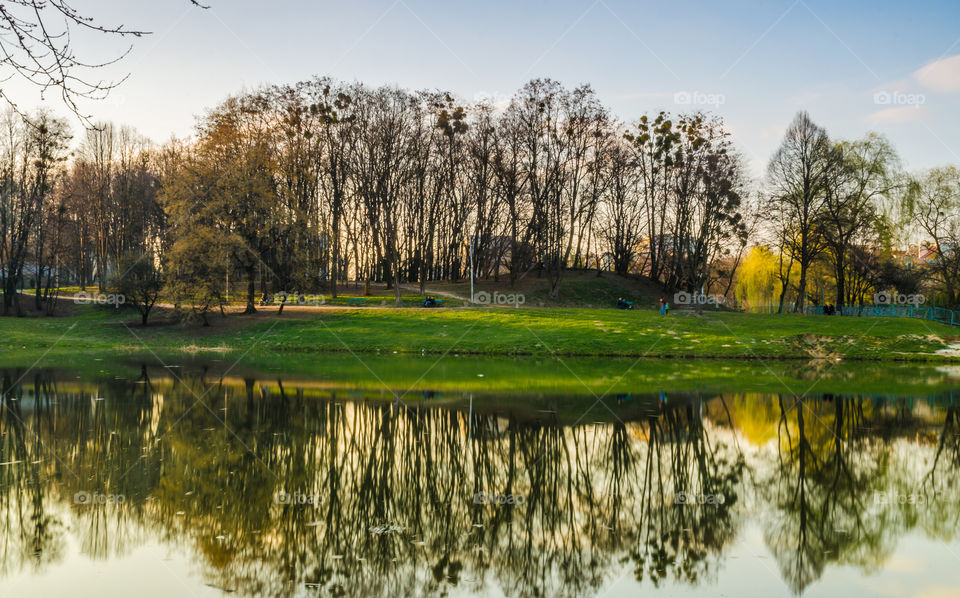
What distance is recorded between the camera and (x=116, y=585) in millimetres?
6895

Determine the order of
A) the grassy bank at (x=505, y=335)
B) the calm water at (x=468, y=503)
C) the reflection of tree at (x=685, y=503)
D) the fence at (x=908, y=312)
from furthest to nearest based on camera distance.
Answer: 1. the fence at (x=908, y=312)
2. the grassy bank at (x=505, y=335)
3. the reflection of tree at (x=685, y=503)
4. the calm water at (x=468, y=503)

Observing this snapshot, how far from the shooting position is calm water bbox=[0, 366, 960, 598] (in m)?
7.12

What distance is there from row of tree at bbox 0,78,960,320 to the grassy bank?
3.02 m

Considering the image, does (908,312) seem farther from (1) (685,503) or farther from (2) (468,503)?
(2) (468,503)

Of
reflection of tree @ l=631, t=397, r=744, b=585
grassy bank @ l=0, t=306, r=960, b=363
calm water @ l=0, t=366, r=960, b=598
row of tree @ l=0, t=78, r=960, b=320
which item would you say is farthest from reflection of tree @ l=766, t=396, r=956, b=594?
row of tree @ l=0, t=78, r=960, b=320

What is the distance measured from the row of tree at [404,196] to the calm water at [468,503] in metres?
30.1

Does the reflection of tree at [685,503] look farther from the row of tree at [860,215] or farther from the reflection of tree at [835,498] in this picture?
→ the row of tree at [860,215]

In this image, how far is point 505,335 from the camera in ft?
134

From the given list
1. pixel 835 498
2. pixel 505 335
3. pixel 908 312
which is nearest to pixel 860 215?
pixel 908 312

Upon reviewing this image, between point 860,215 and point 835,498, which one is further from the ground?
point 860,215

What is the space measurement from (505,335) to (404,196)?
91.5 feet

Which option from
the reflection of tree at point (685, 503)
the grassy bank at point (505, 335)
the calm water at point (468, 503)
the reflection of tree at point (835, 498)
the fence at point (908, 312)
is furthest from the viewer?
the fence at point (908, 312)

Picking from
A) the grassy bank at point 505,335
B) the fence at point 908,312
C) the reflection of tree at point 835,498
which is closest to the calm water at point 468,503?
Result: the reflection of tree at point 835,498

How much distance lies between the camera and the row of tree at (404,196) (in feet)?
150
